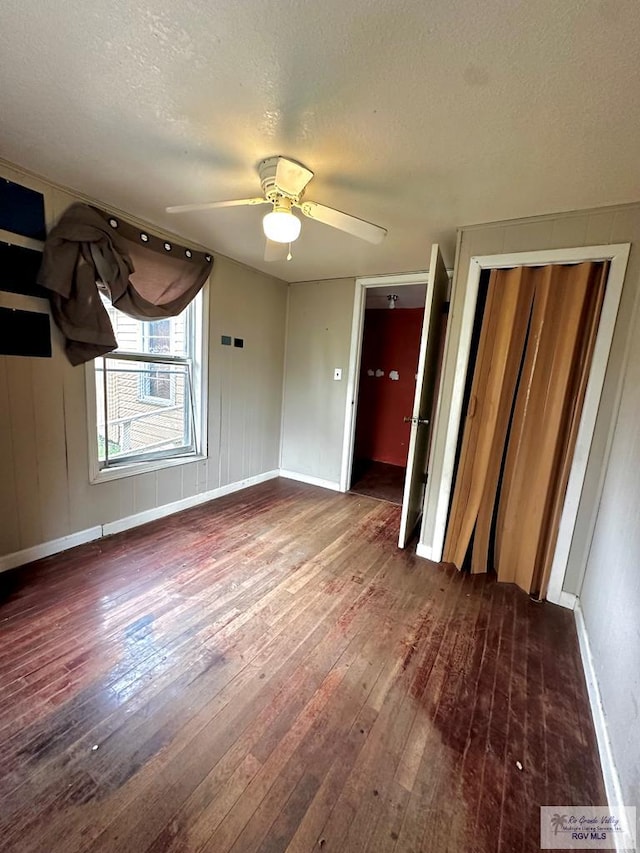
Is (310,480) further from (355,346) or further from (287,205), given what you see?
(287,205)

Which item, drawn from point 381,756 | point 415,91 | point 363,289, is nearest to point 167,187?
point 415,91

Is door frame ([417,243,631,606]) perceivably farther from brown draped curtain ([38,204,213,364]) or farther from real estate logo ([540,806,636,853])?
brown draped curtain ([38,204,213,364])

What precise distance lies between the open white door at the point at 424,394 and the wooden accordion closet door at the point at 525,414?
327 millimetres

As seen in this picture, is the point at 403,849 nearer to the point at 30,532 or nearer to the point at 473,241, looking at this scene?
the point at 30,532

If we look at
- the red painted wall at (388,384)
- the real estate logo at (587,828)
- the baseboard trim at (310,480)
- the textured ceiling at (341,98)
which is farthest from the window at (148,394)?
the real estate logo at (587,828)

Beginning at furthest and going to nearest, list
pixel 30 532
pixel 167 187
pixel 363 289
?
pixel 363 289 < pixel 30 532 < pixel 167 187

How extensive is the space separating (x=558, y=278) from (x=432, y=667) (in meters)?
2.24

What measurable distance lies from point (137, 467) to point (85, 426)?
20.4 inches

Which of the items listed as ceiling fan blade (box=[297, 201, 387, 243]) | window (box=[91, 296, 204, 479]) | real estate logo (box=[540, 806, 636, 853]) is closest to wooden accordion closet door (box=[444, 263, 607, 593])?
ceiling fan blade (box=[297, 201, 387, 243])

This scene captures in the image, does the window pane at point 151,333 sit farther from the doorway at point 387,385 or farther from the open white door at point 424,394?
the doorway at point 387,385

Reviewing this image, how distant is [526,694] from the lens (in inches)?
61.0

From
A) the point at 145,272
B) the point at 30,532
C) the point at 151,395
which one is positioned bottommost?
the point at 30,532

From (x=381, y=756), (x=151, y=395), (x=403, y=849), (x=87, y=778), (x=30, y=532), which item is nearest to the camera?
(x=403, y=849)

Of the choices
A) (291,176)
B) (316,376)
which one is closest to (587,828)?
(291,176)
